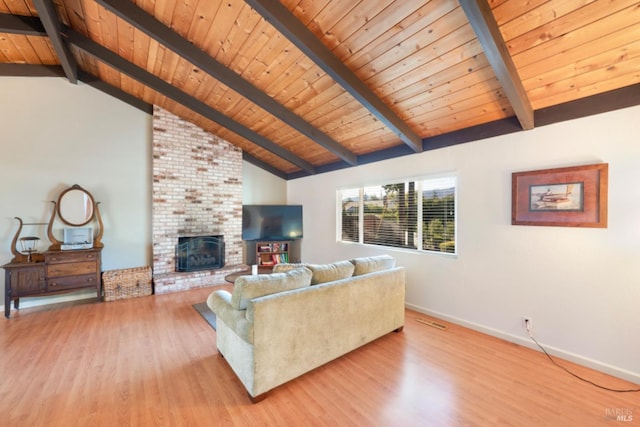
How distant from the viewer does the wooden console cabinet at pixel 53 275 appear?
357 cm

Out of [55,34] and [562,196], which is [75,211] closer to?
[55,34]

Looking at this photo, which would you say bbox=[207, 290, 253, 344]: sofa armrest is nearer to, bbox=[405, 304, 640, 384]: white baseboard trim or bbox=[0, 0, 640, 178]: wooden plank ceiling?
bbox=[0, 0, 640, 178]: wooden plank ceiling

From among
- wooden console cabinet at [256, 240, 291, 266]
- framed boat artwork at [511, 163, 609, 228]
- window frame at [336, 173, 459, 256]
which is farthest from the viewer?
wooden console cabinet at [256, 240, 291, 266]

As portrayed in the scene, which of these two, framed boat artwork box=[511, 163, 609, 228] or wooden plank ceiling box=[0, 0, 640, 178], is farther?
framed boat artwork box=[511, 163, 609, 228]

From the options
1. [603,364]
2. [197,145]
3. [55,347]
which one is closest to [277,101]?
[197,145]

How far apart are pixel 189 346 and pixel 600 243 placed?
4.14 m

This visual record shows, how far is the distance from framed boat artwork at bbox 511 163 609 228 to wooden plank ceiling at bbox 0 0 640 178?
0.54 metres

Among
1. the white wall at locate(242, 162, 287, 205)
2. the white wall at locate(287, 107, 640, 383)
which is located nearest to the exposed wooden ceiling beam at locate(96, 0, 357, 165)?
the white wall at locate(287, 107, 640, 383)

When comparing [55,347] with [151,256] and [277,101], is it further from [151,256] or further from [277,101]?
[277,101]

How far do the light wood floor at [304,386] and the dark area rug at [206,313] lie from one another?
29 centimetres

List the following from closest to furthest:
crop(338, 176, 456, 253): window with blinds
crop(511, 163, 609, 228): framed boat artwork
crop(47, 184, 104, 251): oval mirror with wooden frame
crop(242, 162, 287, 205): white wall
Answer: crop(511, 163, 609, 228): framed boat artwork → crop(338, 176, 456, 253): window with blinds → crop(47, 184, 104, 251): oval mirror with wooden frame → crop(242, 162, 287, 205): white wall

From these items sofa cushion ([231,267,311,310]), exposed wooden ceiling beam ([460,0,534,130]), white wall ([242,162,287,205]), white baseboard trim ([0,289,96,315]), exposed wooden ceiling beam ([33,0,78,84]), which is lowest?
white baseboard trim ([0,289,96,315])

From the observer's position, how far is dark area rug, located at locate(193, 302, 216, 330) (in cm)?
339

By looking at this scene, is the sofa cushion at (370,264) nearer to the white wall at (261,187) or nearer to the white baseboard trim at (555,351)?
the white baseboard trim at (555,351)
